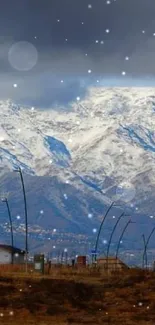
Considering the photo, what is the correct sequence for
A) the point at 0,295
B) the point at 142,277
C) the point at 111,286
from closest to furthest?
the point at 0,295 < the point at 111,286 < the point at 142,277

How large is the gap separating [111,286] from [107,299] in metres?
13.2

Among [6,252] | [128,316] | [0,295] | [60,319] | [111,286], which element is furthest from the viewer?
[6,252]

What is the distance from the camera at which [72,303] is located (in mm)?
66125

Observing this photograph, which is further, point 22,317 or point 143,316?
point 143,316

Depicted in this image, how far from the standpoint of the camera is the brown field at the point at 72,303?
179ft

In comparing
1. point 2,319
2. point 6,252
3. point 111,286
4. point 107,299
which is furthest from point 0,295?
point 6,252

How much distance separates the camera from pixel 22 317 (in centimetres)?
5450

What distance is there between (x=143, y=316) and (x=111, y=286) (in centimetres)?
2681

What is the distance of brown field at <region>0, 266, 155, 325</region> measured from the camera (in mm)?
54531

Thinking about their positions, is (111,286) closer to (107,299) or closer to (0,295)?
(107,299)

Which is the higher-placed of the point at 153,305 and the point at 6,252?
the point at 6,252

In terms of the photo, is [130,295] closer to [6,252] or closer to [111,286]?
[111,286]

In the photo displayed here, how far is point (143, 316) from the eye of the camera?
194ft

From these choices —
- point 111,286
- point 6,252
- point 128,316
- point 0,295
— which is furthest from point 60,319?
point 6,252
